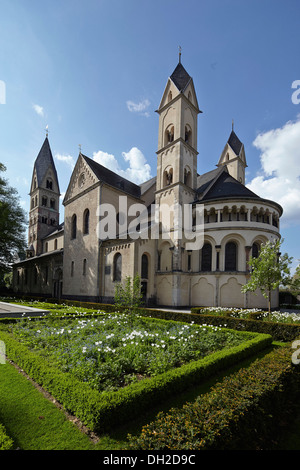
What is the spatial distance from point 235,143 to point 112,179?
2068 cm

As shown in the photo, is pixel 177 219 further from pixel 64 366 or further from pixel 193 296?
pixel 64 366

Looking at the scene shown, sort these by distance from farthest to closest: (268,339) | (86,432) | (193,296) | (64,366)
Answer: (193,296) < (268,339) < (64,366) < (86,432)

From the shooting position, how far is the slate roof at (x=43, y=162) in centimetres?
4922

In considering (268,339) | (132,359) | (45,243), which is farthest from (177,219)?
(45,243)

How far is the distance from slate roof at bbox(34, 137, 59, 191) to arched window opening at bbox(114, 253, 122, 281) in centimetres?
3173

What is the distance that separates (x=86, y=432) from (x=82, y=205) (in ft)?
94.9

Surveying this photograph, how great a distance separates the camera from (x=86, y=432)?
404 cm

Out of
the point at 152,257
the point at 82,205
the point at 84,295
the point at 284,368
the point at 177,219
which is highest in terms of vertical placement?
the point at 82,205

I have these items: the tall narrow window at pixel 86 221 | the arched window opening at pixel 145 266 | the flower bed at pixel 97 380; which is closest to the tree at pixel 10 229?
the tall narrow window at pixel 86 221

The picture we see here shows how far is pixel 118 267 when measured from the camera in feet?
82.7

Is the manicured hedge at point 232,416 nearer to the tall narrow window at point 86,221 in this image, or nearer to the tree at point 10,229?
the tall narrow window at point 86,221

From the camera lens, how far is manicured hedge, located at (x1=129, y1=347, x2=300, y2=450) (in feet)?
9.54

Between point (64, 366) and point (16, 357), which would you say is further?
point (16, 357)

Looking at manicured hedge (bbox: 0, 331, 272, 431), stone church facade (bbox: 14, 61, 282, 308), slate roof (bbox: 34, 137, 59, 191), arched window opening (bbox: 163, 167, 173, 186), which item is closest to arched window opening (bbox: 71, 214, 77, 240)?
stone church facade (bbox: 14, 61, 282, 308)
